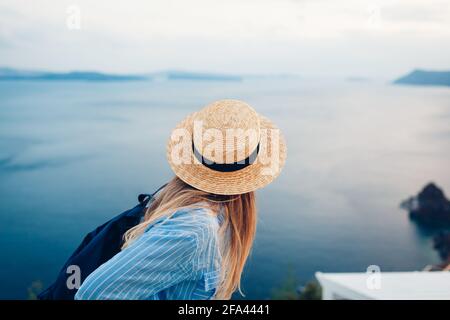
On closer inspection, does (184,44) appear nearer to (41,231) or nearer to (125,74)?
(125,74)

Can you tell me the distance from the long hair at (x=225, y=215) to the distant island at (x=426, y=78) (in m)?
11.9

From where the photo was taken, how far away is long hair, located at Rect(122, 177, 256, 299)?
1.19 m

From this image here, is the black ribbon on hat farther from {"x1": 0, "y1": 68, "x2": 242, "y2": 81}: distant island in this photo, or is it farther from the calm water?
the calm water

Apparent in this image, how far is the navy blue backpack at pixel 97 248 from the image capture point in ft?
4.10

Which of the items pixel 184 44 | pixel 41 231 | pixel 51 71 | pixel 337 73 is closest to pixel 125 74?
pixel 184 44

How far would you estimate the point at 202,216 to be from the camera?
1134 mm

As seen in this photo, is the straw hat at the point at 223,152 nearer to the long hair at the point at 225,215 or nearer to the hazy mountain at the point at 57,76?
the long hair at the point at 225,215

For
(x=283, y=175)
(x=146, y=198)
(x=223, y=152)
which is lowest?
(x=283, y=175)

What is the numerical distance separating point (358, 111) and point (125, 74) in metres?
8.18

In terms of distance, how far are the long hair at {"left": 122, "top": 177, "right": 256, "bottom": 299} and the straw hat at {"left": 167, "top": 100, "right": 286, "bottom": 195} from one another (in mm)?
30

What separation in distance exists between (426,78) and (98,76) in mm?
7736

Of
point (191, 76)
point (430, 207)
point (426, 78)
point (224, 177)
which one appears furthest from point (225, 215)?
point (430, 207)

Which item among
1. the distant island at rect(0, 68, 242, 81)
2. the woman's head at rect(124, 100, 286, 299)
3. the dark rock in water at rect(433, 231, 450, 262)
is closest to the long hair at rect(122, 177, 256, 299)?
the woman's head at rect(124, 100, 286, 299)

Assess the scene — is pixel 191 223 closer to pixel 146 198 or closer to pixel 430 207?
pixel 146 198
